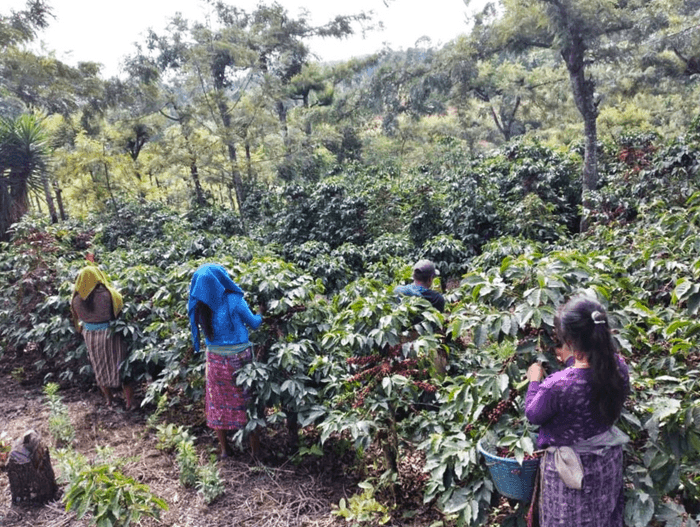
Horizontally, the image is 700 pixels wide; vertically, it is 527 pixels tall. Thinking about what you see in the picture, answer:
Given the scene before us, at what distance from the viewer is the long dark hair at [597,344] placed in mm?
1598

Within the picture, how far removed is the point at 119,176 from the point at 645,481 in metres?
11.1

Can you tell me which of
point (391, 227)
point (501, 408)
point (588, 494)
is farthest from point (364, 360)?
point (391, 227)

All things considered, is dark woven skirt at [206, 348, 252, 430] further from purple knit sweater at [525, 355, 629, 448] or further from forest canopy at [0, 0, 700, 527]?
purple knit sweater at [525, 355, 629, 448]

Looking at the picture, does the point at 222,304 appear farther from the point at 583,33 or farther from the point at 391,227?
the point at 583,33

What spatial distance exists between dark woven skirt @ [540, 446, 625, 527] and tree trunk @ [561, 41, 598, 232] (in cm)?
578

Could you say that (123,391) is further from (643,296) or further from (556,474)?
(643,296)

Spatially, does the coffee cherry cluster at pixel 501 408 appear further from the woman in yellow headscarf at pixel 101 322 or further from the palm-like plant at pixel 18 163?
the palm-like plant at pixel 18 163

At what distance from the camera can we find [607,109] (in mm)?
15883

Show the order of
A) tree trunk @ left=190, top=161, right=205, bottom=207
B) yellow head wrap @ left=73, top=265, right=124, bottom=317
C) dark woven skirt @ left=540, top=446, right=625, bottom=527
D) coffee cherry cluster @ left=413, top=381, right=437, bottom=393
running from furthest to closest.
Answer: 1. tree trunk @ left=190, top=161, right=205, bottom=207
2. yellow head wrap @ left=73, top=265, right=124, bottom=317
3. coffee cherry cluster @ left=413, top=381, right=437, bottom=393
4. dark woven skirt @ left=540, top=446, right=625, bottom=527

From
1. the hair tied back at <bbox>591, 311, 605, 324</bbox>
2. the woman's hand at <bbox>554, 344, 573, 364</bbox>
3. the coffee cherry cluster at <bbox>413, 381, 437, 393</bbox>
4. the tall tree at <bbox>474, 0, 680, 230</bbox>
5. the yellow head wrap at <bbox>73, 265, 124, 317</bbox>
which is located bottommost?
the coffee cherry cluster at <bbox>413, 381, 437, 393</bbox>

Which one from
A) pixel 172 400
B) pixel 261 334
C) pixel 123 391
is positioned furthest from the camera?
pixel 123 391

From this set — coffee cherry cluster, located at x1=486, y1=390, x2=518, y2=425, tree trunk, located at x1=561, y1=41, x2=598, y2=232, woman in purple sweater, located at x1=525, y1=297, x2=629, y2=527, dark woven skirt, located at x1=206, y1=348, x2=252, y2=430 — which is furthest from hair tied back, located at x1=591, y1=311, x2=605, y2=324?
tree trunk, located at x1=561, y1=41, x2=598, y2=232

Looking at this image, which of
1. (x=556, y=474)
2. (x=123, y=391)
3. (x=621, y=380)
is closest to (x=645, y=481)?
(x=556, y=474)

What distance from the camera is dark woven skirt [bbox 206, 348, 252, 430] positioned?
3051mm
